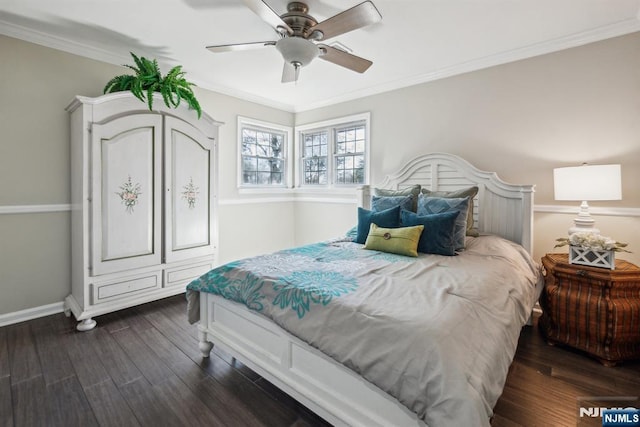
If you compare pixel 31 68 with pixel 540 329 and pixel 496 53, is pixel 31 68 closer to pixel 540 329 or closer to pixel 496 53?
pixel 496 53

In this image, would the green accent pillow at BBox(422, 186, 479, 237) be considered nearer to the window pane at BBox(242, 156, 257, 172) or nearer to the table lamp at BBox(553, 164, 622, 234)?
the table lamp at BBox(553, 164, 622, 234)

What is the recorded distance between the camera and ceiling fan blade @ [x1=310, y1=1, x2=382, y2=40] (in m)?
1.69

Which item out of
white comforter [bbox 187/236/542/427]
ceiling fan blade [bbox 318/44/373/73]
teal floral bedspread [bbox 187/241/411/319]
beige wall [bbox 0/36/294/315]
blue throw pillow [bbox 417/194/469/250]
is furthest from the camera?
beige wall [bbox 0/36/294/315]

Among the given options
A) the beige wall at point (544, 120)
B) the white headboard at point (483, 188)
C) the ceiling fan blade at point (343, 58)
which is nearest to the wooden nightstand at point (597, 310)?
the white headboard at point (483, 188)

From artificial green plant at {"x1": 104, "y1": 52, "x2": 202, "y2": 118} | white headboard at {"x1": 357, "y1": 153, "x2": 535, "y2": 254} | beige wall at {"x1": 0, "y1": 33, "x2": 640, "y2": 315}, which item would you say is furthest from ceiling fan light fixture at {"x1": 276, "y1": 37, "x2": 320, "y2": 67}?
beige wall at {"x1": 0, "y1": 33, "x2": 640, "y2": 315}

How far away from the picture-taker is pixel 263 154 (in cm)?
465

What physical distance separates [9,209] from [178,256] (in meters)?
1.39

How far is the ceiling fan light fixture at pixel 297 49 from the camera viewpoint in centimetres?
195

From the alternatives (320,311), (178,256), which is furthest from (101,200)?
(320,311)

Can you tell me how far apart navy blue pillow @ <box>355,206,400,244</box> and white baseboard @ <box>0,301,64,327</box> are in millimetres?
2892

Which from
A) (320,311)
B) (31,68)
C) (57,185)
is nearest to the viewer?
(320,311)

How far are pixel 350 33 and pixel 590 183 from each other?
7.24 feet

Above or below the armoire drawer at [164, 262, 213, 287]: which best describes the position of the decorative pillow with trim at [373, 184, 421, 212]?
above

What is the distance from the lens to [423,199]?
2814mm
